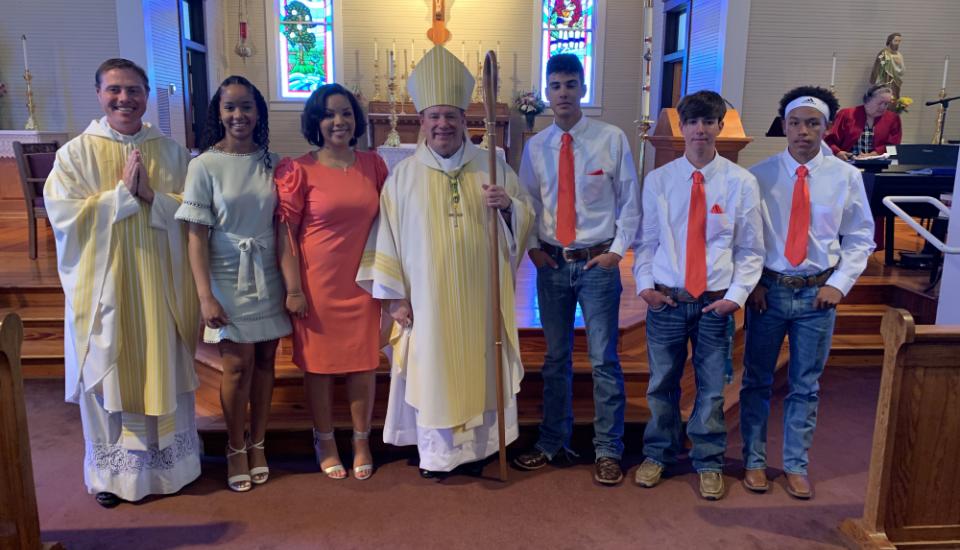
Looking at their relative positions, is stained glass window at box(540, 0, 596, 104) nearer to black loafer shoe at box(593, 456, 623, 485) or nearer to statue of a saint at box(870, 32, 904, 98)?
statue of a saint at box(870, 32, 904, 98)

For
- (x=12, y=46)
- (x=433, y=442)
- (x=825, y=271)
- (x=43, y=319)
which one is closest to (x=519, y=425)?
(x=433, y=442)

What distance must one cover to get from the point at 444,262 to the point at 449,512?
2.92 feet

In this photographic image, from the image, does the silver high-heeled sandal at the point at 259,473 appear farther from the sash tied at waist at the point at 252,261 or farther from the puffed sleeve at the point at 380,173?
the puffed sleeve at the point at 380,173

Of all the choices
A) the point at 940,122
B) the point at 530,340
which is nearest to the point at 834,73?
the point at 940,122

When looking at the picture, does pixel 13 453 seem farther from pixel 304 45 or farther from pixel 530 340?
pixel 304 45

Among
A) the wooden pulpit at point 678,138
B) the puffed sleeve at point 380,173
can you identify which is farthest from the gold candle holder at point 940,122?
the puffed sleeve at point 380,173

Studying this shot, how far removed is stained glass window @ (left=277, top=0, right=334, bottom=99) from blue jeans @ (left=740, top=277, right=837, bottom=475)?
23.8ft

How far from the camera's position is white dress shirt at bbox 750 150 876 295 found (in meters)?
2.46

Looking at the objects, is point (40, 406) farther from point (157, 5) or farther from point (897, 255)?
point (897, 255)

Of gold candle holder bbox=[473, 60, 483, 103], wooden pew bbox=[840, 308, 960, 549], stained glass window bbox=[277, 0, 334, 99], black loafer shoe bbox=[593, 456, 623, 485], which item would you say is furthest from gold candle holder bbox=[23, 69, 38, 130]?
wooden pew bbox=[840, 308, 960, 549]

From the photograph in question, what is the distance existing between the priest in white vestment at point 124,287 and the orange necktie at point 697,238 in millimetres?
1774

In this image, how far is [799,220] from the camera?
2.45m

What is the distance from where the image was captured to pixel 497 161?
262cm

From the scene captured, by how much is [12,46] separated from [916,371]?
27.1 ft
